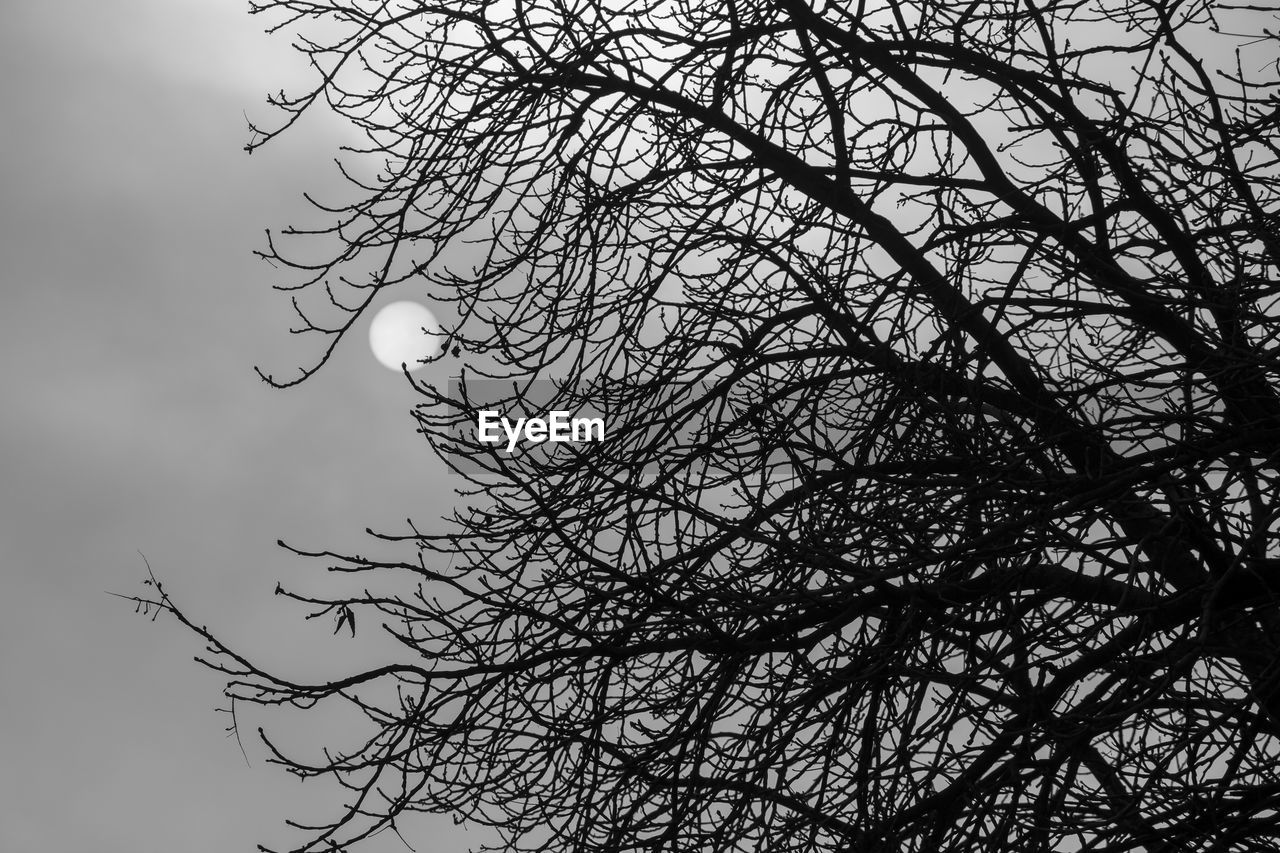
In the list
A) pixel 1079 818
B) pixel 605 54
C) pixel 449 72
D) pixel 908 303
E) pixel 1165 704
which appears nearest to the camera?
pixel 1079 818

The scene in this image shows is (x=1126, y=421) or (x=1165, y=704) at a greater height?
(x=1126, y=421)

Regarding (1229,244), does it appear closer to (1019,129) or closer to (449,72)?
(1019,129)

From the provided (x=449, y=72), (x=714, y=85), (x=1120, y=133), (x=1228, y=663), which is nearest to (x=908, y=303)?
(x=1120, y=133)

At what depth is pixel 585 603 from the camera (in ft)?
16.1

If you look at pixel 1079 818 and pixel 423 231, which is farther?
pixel 423 231

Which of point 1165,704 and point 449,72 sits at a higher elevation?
point 449,72

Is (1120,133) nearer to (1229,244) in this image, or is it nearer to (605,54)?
(1229,244)

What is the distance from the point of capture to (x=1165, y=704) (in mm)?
4258

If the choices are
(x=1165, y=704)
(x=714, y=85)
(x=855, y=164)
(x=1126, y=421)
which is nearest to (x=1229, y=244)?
(x=1126, y=421)

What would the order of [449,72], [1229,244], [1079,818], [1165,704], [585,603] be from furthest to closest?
[449,72] → [585,603] → [1229,244] → [1165,704] → [1079,818]

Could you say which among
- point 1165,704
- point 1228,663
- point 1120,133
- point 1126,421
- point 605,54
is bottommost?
point 1165,704

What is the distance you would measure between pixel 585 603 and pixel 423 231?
217 centimetres

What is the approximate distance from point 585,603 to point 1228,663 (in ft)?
9.97

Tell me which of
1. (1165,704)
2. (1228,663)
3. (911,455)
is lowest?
(1165,704)
